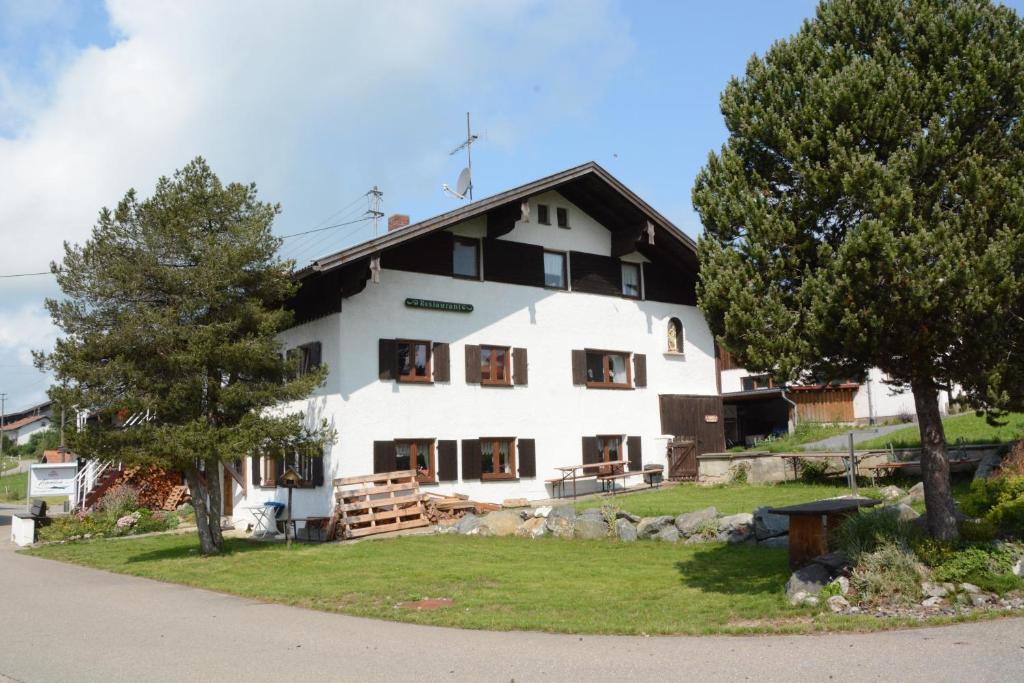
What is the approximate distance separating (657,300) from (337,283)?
11309 mm

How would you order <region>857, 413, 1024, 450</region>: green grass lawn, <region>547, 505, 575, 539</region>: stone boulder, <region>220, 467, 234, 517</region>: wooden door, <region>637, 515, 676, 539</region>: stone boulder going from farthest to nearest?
1. <region>220, 467, 234, 517</region>: wooden door
2. <region>857, 413, 1024, 450</region>: green grass lawn
3. <region>547, 505, 575, 539</region>: stone boulder
4. <region>637, 515, 676, 539</region>: stone boulder

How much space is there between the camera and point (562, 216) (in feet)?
92.8

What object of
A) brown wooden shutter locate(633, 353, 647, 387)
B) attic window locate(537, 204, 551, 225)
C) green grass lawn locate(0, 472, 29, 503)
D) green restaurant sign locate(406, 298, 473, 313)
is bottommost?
green grass lawn locate(0, 472, 29, 503)

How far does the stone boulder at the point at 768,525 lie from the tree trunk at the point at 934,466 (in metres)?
3.64

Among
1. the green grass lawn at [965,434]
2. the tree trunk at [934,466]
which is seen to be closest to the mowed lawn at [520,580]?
the tree trunk at [934,466]

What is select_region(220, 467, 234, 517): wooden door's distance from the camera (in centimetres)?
2845

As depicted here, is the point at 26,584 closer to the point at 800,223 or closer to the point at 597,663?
the point at 597,663

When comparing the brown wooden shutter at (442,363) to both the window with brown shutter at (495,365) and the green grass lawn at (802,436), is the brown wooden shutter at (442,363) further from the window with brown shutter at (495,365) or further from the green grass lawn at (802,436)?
the green grass lawn at (802,436)

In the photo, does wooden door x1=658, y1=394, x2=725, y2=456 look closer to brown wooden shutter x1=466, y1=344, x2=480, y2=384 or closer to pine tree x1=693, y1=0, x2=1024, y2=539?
brown wooden shutter x1=466, y1=344, x2=480, y2=384

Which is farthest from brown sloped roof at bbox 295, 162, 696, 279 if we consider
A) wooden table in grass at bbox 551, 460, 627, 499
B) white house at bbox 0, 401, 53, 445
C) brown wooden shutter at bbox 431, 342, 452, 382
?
white house at bbox 0, 401, 53, 445

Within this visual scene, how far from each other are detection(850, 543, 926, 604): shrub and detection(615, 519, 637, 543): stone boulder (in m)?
6.63

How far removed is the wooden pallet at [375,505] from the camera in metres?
21.8

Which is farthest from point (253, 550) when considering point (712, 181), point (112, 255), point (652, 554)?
point (712, 181)

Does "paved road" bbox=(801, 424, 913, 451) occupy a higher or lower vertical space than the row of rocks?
higher
